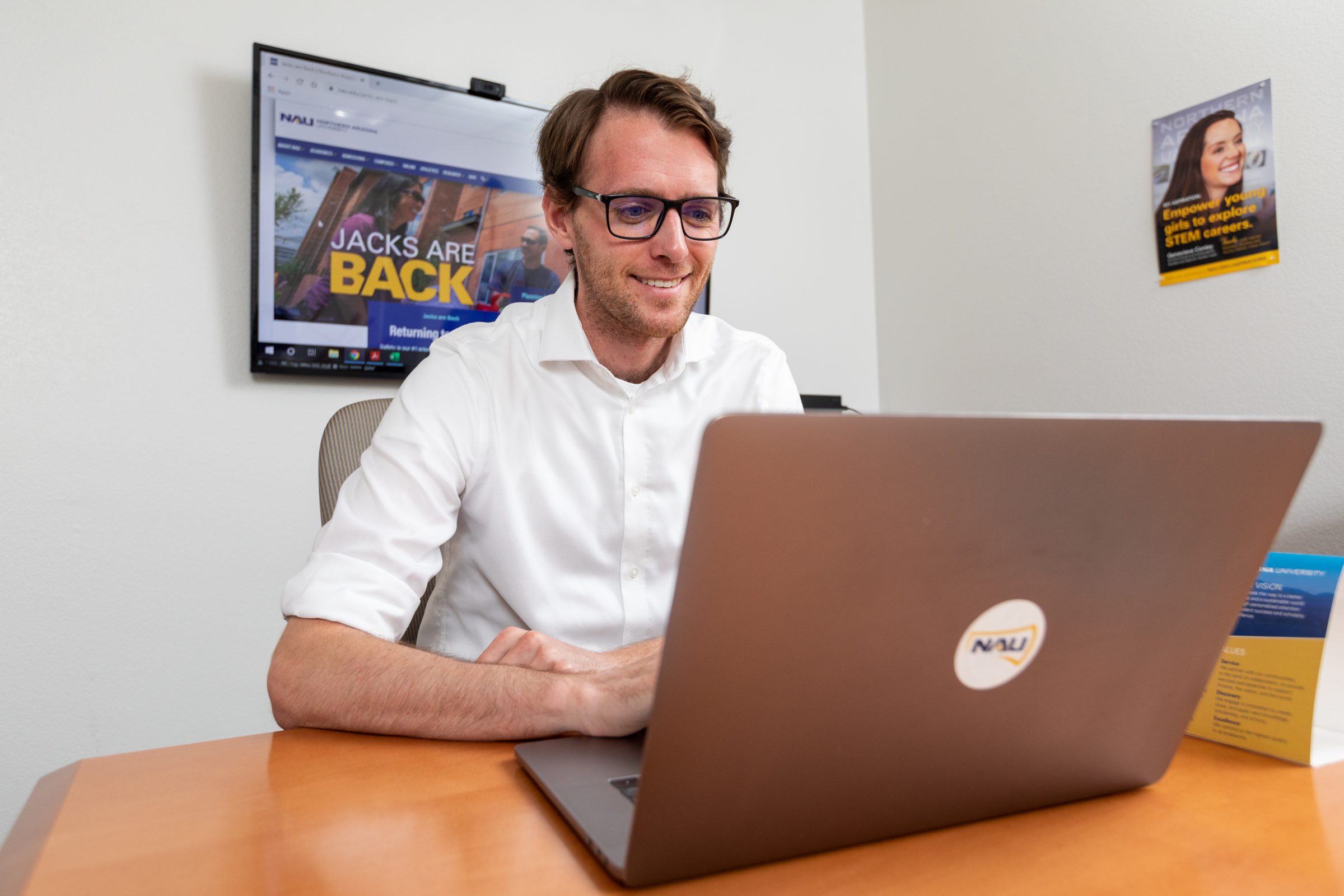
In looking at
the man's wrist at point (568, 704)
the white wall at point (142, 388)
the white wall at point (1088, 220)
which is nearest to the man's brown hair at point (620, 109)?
the white wall at point (142, 388)

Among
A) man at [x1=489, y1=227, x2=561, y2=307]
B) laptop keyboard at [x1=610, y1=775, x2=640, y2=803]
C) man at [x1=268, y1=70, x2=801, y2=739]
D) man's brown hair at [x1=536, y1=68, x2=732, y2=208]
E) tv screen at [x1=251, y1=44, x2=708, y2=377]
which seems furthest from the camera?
man at [x1=489, y1=227, x2=561, y2=307]

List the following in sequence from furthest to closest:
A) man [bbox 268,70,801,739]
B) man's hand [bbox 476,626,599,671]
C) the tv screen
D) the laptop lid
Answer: the tv screen, man [bbox 268,70,801,739], man's hand [bbox 476,626,599,671], the laptop lid

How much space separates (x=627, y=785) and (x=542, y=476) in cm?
68

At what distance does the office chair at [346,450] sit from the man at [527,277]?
796 mm

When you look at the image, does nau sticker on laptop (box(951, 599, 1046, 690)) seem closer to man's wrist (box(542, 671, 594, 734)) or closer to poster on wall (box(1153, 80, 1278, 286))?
man's wrist (box(542, 671, 594, 734))

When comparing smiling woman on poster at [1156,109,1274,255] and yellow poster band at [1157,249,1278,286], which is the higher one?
smiling woman on poster at [1156,109,1274,255]

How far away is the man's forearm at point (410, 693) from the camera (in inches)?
27.1

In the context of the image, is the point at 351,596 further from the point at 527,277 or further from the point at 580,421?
the point at 527,277

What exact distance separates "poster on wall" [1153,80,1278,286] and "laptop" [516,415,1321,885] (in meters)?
1.37

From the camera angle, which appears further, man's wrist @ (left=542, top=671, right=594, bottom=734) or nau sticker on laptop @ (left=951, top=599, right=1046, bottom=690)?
man's wrist @ (left=542, top=671, right=594, bottom=734)

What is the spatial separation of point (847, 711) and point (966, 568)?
0.31 ft

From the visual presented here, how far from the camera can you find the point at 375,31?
188cm

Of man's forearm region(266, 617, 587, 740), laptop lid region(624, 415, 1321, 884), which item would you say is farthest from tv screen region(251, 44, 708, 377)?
laptop lid region(624, 415, 1321, 884)

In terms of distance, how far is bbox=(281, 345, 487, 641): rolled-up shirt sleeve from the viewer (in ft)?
2.94
